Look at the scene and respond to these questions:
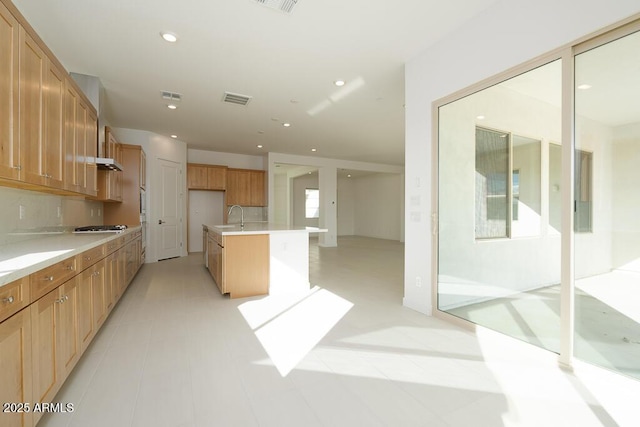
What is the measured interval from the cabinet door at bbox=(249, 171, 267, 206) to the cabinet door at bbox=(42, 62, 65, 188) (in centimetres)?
579

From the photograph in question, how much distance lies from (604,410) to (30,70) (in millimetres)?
4405

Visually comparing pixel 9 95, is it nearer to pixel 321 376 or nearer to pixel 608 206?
pixel 321 376

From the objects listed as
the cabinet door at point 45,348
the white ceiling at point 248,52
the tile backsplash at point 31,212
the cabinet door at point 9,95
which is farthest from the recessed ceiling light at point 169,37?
the cabinet door at point 45,348

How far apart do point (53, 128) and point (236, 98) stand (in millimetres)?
2570

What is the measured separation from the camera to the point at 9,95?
5.92 feet

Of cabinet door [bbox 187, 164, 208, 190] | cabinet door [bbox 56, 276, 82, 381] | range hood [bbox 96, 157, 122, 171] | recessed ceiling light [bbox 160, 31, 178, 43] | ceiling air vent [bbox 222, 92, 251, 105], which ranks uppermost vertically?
ceiling air vent [bbox 222, 92, 251, 105]

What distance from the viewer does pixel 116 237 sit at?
129 inches

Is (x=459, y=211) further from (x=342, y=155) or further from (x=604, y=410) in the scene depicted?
(x=342, y=155)

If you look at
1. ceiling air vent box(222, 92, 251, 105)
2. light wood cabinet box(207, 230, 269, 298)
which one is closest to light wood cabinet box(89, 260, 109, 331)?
light wood cabinet box(207, 230, 269, 298)

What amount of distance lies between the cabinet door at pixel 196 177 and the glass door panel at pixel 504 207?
6.51 meters

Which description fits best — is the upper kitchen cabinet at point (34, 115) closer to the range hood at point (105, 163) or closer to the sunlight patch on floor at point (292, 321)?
the range hood at point (105, 163)

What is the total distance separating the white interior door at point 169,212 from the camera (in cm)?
664

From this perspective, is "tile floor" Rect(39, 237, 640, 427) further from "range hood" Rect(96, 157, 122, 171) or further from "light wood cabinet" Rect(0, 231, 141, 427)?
"range hood" Rect(96, 157, 122, 171)

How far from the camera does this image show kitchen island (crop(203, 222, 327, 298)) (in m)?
3.76
